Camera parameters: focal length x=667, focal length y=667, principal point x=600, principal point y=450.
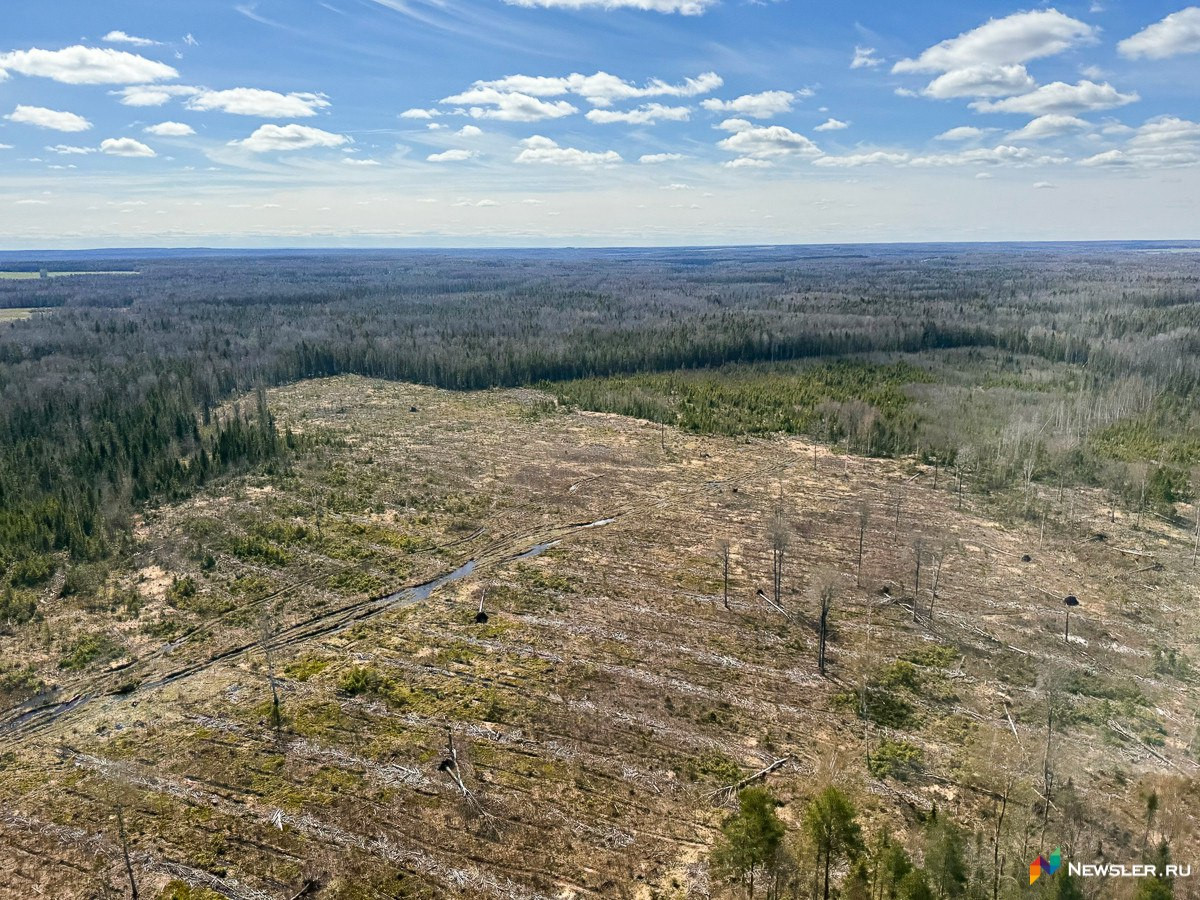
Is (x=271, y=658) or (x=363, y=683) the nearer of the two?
(x=363, y=683)

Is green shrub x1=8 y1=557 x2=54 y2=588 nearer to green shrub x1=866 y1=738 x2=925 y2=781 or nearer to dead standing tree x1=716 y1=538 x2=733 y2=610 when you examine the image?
dead standing tree x1=716 y1=538 x2=733 y2=610

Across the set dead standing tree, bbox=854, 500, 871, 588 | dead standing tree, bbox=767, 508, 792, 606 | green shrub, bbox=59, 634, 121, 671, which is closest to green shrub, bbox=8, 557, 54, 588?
green shrub, bbox=59, 634, 121, 671

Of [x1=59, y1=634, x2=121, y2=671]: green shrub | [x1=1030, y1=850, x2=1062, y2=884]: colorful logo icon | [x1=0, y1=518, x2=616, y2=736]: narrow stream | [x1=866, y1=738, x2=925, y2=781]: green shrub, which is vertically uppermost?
[x1=1030, y1=850, x2=1062, y2=884]: colorful logo icon

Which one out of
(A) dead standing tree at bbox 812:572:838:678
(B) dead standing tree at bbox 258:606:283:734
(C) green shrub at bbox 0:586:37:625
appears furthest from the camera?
(C) green shrub at bbox 0:586:37:625

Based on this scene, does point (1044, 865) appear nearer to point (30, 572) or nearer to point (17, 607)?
point (17, 607)

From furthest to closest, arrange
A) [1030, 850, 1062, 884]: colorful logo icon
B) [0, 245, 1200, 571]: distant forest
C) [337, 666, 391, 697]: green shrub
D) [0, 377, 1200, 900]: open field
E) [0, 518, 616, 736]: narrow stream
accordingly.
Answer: [0, 245, 1200, 571]: distant forest, [337, 666, 391, 697]: green shrub, [0, 518, 616, 736]: narrow stream, [0, 377, 1200, 900]: open field, [1030, 850, 1062, 884]: colorful logo icon

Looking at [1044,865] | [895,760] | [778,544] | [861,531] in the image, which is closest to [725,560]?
[778,544]

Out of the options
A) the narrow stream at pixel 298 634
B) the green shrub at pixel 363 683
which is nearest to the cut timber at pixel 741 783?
the green shrub at pixel 363 683
